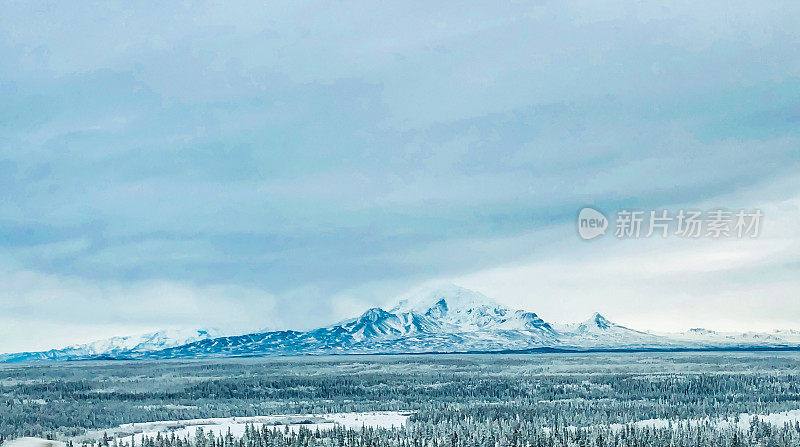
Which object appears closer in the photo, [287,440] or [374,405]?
[287,440]

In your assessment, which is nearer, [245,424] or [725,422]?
[245,424]

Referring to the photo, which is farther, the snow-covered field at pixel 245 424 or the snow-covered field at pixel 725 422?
the snow-covered field at pixel 725 422

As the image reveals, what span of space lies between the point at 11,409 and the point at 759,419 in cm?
13276

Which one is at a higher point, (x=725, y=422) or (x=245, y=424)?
(x=245, y=424)

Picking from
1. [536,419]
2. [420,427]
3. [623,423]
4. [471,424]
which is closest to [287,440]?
[420,427]

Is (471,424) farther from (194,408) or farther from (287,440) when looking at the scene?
(194,408)

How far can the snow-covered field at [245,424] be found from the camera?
13088 centimetres

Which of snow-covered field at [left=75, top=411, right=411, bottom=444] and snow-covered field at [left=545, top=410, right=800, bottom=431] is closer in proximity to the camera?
snow-covered field at [left=75, top=411, right=411, bottom=444]

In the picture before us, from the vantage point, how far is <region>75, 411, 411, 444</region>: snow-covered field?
130875mm

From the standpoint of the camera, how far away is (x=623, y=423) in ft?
451

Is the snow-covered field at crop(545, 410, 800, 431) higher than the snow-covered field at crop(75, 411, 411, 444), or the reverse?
the snow-covered field at crop(75, 411, 411, 444)

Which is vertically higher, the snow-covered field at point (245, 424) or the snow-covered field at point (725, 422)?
the snow-covered field at point (245, 424)

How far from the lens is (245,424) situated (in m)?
136

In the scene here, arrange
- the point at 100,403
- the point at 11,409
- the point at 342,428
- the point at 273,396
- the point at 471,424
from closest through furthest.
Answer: the point at 342,428 < the point at 471,424 < the point at 11,409 < the point at 100,403 < the point at 273,396
